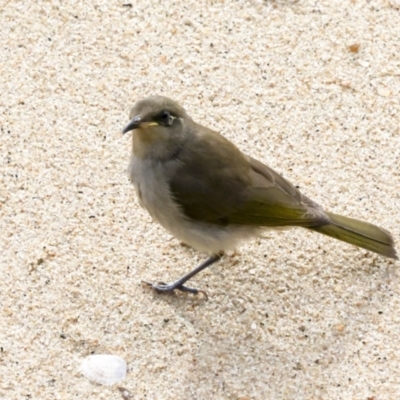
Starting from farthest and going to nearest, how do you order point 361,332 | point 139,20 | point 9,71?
point 139,20 < point 9,71 < point 361,332

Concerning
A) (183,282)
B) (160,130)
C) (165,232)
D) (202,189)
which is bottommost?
(183,282)

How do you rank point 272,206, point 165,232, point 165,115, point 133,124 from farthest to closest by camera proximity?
point 165,232
point 272,206
point 165,115
point 133,124

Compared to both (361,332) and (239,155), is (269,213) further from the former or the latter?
(361,332)

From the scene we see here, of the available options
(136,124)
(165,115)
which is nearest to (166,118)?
(165,115)

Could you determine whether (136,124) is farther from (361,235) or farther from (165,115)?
(361,235)

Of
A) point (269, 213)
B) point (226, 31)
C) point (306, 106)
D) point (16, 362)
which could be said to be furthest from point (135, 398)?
point (226, 31)

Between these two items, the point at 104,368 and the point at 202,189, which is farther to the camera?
the point at 202,189

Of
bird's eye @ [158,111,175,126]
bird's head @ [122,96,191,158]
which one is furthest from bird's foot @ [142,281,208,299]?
bird's eye @ [158,111,175,126]
